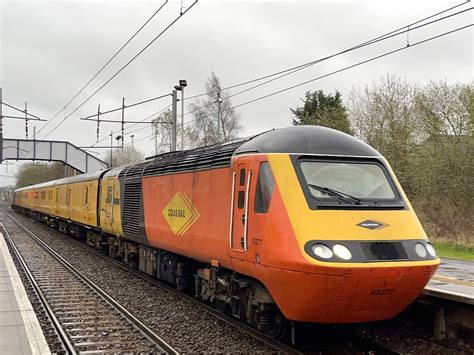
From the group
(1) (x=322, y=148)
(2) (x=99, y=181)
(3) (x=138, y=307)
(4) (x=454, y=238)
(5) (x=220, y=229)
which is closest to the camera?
(1) (x=322, y=148)

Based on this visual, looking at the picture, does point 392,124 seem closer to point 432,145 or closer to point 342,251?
point 432,145

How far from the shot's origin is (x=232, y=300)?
318 inches

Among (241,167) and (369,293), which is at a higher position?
(241,167)

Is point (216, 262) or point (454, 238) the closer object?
point (216, 262)

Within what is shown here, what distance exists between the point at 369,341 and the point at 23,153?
39247 mm

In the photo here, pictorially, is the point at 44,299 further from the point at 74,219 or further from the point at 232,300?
the point at 74,219

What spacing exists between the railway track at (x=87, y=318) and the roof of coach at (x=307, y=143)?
10.2 feet

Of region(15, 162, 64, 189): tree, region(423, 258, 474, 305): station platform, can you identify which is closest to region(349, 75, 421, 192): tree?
region(423, 258, 474, 305): station platform

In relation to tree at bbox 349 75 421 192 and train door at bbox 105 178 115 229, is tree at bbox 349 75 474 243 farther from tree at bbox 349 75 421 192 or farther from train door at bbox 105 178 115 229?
train door at bbox 105 178 115 229

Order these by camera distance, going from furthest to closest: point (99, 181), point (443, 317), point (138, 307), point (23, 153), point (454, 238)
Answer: point (23, 153) → point (454, 238) → point (99, 181) → point (138, 307) → point (443, 317)

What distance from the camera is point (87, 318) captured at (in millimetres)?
9250

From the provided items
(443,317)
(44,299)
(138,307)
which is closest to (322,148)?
(443,317)

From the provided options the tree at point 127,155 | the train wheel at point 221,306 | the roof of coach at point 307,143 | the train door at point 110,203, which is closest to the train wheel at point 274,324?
the train wheel at point 221,306

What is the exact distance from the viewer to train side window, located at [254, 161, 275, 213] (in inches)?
263
